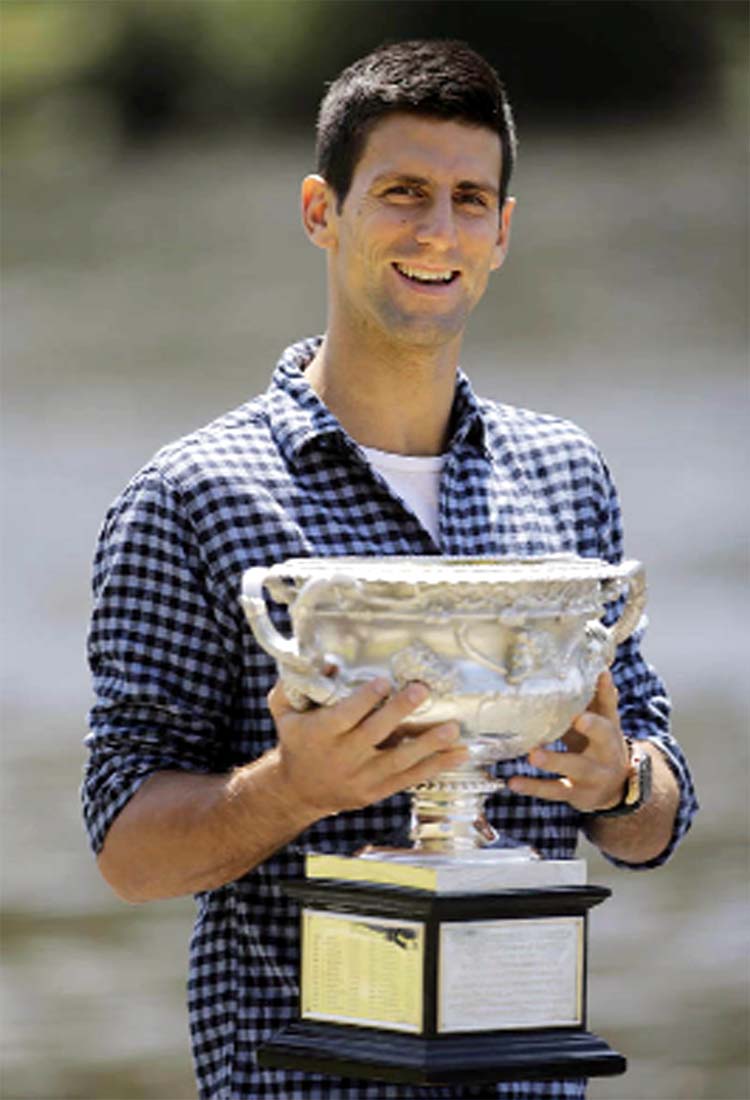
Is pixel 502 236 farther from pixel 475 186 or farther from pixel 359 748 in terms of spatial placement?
pixel 359 748

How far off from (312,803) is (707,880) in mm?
3603

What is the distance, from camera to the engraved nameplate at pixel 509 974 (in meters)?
1.91

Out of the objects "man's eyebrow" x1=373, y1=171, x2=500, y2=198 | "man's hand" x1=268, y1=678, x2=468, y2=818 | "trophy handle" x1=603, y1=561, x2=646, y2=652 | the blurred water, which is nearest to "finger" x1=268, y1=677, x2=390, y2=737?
"man's hand" x1=268, y1=678, x2=468, y2=818

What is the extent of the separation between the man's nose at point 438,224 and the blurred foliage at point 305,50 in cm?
937

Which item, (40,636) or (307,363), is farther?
(40,636)

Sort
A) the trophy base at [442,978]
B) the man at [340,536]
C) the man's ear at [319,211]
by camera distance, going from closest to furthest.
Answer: the trophy base at [442,978] → the man at [340,536] → the man's ear at [319,211]

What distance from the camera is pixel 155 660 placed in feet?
6.88

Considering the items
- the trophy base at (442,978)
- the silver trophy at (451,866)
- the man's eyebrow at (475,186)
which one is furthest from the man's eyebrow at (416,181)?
the trophy base at (442,978)

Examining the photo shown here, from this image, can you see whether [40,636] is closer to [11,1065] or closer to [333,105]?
[11,1065]

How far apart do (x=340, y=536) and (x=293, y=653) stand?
1.10ft

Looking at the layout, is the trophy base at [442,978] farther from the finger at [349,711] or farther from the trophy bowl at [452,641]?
the finger at [349,711]

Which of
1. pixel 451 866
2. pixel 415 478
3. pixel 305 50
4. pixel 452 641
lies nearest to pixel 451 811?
pixel 451 866

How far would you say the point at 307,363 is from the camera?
2326 millimetres

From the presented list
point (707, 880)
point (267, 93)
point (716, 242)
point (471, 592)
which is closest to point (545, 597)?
point (471, 592)
